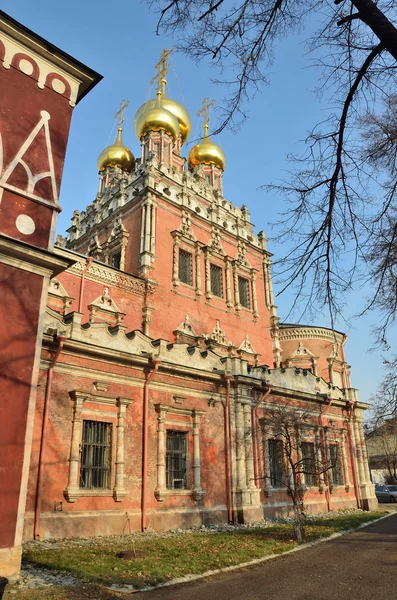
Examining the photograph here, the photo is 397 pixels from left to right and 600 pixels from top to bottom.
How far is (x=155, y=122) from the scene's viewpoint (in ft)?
88.5

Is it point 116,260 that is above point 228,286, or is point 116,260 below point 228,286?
above

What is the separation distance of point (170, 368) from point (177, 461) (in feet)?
9.26

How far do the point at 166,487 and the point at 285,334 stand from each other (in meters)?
16.4

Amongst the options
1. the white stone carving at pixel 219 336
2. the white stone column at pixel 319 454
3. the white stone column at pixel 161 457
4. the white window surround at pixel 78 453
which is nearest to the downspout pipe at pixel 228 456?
the white stone column at pixel 161 457

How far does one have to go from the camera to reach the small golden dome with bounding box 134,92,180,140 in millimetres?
27000

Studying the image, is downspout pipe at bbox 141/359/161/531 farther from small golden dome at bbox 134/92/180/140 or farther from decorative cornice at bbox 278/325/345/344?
small golden dome at bbox 134/92/180/140

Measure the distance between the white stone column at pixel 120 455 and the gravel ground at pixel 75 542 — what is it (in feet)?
3.30

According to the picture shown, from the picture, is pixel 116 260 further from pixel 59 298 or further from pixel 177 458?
pixel 177 458

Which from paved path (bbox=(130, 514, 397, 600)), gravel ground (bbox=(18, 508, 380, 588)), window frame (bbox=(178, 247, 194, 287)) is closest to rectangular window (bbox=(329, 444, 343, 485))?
gravel ground (bbox=(18, 508, 380, 588))

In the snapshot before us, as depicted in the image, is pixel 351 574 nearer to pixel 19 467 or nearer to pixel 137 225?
pixel 19 467

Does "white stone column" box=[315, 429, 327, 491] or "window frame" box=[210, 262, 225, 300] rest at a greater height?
"window frame" box=[210, 262, 225, 300]

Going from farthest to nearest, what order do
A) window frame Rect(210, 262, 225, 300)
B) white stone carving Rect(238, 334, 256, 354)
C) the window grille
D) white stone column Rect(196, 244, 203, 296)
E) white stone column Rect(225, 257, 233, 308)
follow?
white stone column Rect(225, 257, 233, 308) < window frame Rect(210, 262, 225, 300) < white stone carving Rect(238, 334, 256, 354) < the window grille < white stone column Rect(196, 244, 203, 296)

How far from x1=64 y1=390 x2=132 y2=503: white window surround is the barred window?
13.6 meters

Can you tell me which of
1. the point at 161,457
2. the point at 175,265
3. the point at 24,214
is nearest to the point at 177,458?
the point at 161,457
